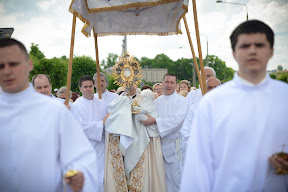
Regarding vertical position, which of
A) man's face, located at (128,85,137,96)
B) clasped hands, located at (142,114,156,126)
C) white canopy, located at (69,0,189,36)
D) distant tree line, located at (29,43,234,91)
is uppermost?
distant tree line, located at (29,43,234,91)

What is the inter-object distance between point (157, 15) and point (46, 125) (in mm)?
4610

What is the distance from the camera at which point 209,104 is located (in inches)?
93.6

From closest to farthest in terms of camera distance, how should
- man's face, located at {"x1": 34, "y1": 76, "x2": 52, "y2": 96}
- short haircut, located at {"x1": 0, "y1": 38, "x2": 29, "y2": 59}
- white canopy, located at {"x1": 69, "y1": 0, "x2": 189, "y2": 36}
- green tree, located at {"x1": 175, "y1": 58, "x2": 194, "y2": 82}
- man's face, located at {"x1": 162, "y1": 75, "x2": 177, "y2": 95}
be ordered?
1. short haircut, located at {"x1": 0, "y1": 38, "x2": 29, "y2": 59}
2. man's face, located at {"x1": 34, "y1": 76, "x2": 52, "y2": 96}
3. man's face, located at {"x1": 162, "y1": 75, "x2": 177, "y2": 95}
4. white canopy, located at {"x1": 69, "y1": 0, "x2": 189, "y2": 36}
5. green tree, located at {"x1": 175, "y1": 58, "x2": 194, "y2": 82}

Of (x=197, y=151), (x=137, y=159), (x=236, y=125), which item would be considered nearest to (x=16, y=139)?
(x=197, y=151)

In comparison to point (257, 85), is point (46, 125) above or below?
below

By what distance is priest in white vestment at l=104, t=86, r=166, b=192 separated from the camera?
4.83 metres

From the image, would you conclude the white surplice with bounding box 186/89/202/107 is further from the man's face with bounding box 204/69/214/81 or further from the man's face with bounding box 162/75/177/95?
the man's face with bounding box 162/75/177/95

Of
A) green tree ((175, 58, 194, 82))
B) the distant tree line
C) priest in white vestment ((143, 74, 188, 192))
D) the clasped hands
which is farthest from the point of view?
green tree ((175, 58, 194, 82))

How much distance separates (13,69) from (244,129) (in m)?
1.93

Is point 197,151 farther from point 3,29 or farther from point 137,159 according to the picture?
point 3,29

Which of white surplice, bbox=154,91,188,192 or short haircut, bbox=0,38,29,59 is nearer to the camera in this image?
short haircut, bbox=0,38,29,59

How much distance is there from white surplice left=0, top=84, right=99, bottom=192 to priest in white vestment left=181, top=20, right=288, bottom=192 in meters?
0.95

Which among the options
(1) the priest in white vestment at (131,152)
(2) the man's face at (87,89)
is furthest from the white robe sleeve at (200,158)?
(2) the man's face at (87,89)

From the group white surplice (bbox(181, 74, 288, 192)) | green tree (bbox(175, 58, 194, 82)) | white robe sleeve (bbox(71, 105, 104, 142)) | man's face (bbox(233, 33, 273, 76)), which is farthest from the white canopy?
green tree (bbox(175, 58, 194, 82))
